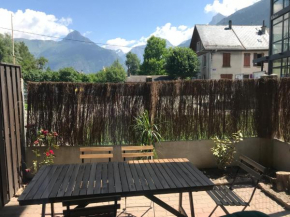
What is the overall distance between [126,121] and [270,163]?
3.26 metres

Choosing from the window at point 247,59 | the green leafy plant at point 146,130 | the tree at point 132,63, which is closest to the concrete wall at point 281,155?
the green leafy plant at point 146,130

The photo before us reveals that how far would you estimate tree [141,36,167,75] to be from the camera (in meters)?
49.5

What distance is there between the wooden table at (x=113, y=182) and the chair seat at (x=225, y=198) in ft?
1.29

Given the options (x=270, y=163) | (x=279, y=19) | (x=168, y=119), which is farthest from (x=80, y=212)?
(x=279, y=19)

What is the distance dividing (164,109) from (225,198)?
247 centimetres

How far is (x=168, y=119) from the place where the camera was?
494 cm

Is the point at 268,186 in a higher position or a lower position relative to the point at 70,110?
lower

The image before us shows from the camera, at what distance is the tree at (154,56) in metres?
49.5

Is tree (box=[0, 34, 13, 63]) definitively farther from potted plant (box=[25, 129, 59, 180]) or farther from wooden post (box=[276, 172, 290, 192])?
wooden post (box=[276, 172, 290, 192])

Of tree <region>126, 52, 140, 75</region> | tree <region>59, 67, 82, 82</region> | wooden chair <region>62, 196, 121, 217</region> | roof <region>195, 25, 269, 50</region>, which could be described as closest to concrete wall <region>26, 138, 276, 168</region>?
wooden chair <region>62, 196, 121, 217</region>

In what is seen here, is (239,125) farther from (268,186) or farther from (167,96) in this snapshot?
(167,96)

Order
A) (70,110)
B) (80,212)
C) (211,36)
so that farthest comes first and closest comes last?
(211,36) < (70,110) < (80,212)

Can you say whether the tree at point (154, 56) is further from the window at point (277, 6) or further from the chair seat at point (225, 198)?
the chair seat at point (225, 198)

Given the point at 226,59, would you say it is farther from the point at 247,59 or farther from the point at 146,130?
the point at 146,130
